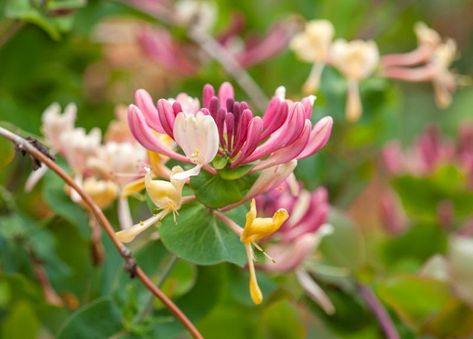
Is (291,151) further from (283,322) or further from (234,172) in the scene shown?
(283,322)

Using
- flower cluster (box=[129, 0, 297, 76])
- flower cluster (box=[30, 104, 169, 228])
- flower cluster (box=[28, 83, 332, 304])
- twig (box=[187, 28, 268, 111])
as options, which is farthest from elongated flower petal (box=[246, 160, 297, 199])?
flower cluster (box=[129, 0, 297, 76])

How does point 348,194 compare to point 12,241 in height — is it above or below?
below

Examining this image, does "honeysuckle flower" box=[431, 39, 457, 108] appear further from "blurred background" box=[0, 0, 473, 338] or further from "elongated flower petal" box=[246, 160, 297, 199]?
"elongated flower petal" box=[246, 160, 297, 199]

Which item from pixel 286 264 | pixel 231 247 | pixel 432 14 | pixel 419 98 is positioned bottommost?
pixel 419 98

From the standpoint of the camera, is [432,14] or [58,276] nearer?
[58,276]

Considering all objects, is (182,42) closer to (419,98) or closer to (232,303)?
(232,303)

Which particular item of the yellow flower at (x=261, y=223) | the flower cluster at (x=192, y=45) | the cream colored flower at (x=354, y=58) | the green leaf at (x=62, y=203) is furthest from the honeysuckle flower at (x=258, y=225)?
the flower cluster at (x=192, y=45)

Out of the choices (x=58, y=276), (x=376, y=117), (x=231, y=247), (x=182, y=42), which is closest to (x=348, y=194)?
(x=376, y=117)
